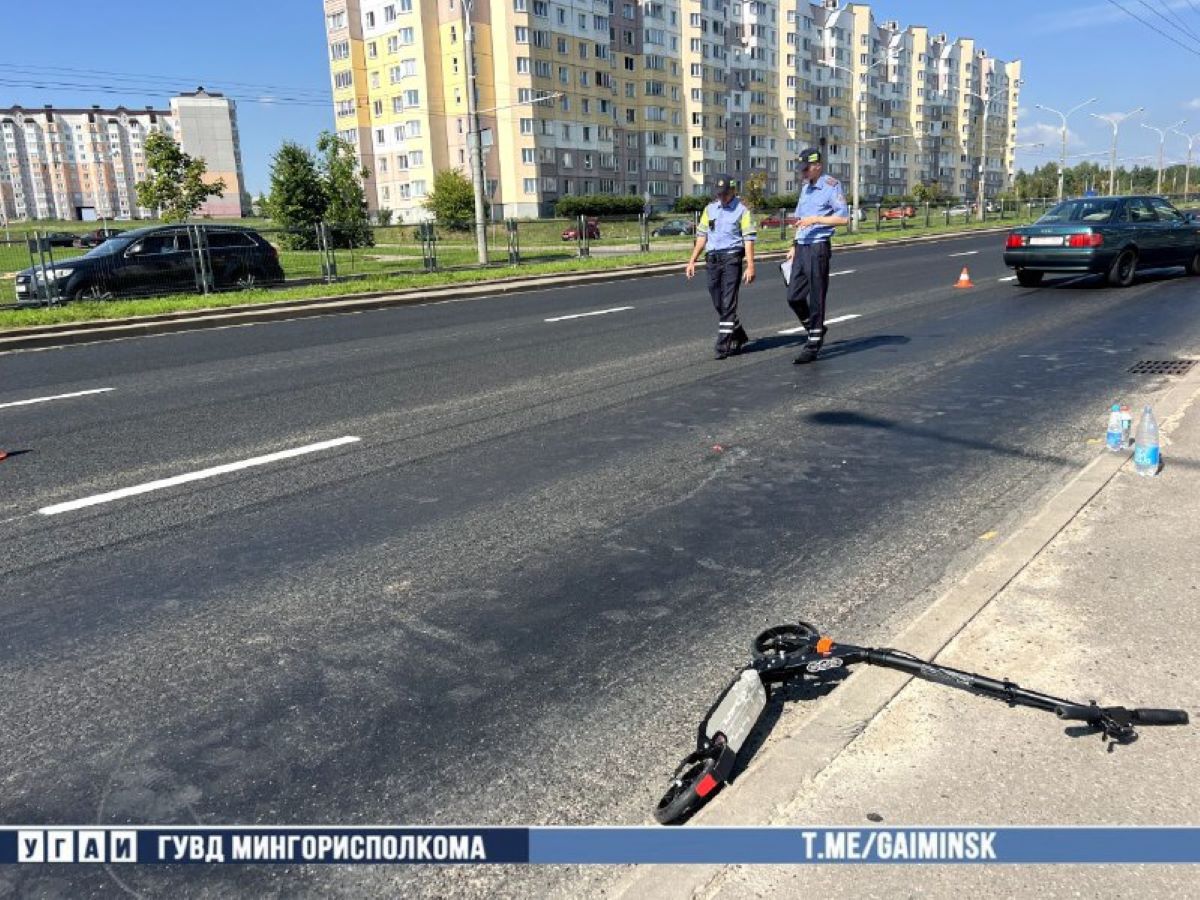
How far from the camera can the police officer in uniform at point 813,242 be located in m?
8.91

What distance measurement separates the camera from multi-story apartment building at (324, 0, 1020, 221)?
3159 inches

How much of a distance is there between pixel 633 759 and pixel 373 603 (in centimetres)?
155

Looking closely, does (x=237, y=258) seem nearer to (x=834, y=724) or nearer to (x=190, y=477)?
(x=190, y=477)

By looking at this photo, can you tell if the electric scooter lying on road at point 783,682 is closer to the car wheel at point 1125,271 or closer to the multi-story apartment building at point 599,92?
the car wheel at point 1125,271

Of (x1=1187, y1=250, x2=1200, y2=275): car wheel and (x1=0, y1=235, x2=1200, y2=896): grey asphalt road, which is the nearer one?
(x1=0, y1=235, x2=1200, y2=896): grey asphalt road

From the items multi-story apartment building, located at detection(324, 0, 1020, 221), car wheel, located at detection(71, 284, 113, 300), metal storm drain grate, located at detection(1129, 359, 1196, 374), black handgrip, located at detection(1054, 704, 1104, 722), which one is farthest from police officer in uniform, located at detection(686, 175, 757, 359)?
multi-story apartment building, located at detection(324, 0, 1020, 221)

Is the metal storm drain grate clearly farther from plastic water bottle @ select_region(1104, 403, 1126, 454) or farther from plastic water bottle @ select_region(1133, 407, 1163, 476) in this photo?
plastic water bottle @ select_region(1133, 407, 1163, 476)

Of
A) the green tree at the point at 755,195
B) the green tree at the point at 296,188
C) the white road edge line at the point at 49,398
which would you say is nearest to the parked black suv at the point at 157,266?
the white road edge line at the point at 49,398

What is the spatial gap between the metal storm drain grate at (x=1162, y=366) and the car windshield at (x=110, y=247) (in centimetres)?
1739

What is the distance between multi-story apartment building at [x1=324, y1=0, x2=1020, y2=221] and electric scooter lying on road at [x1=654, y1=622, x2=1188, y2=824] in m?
64.0

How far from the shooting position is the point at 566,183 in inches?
3300

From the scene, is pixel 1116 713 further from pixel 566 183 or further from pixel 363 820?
pixel 566 183

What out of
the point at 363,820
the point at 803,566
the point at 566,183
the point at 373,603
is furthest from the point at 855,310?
the point at 566,183

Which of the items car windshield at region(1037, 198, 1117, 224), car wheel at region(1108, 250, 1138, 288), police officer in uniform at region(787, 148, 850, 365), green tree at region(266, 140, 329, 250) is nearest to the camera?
police officer in uniform at region(787, 148, 850, 365)
